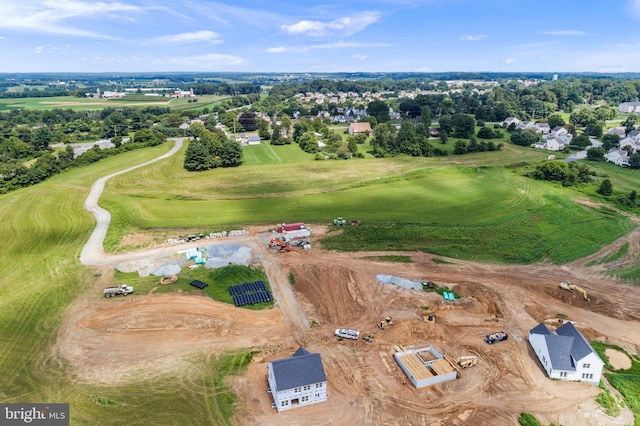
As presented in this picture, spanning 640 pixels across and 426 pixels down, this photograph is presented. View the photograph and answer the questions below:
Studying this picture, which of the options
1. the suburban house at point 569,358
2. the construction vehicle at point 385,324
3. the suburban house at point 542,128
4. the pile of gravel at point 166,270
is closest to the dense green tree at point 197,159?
the pile of gravel at point 166,270

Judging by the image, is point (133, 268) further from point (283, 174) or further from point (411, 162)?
point (411, 162)

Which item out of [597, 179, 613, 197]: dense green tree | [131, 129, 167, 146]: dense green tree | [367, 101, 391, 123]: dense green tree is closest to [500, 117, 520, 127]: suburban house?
[367, 101, 391, 123]: dense green tree

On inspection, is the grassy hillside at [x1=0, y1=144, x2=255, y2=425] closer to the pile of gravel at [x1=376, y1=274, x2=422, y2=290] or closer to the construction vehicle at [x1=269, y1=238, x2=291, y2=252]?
the pile of gravel at [x1=376, y1=274, x2=422, y2=290]

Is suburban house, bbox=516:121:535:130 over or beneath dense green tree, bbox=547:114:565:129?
beneath

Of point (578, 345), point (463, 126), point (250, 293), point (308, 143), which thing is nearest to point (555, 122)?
point (463, 126)

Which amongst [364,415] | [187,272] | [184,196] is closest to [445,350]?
A: [364,415]

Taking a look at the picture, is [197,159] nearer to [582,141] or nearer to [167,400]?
[167,400]

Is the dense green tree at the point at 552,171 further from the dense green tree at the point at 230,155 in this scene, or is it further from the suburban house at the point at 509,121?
the suburban house at the point at 509,121
